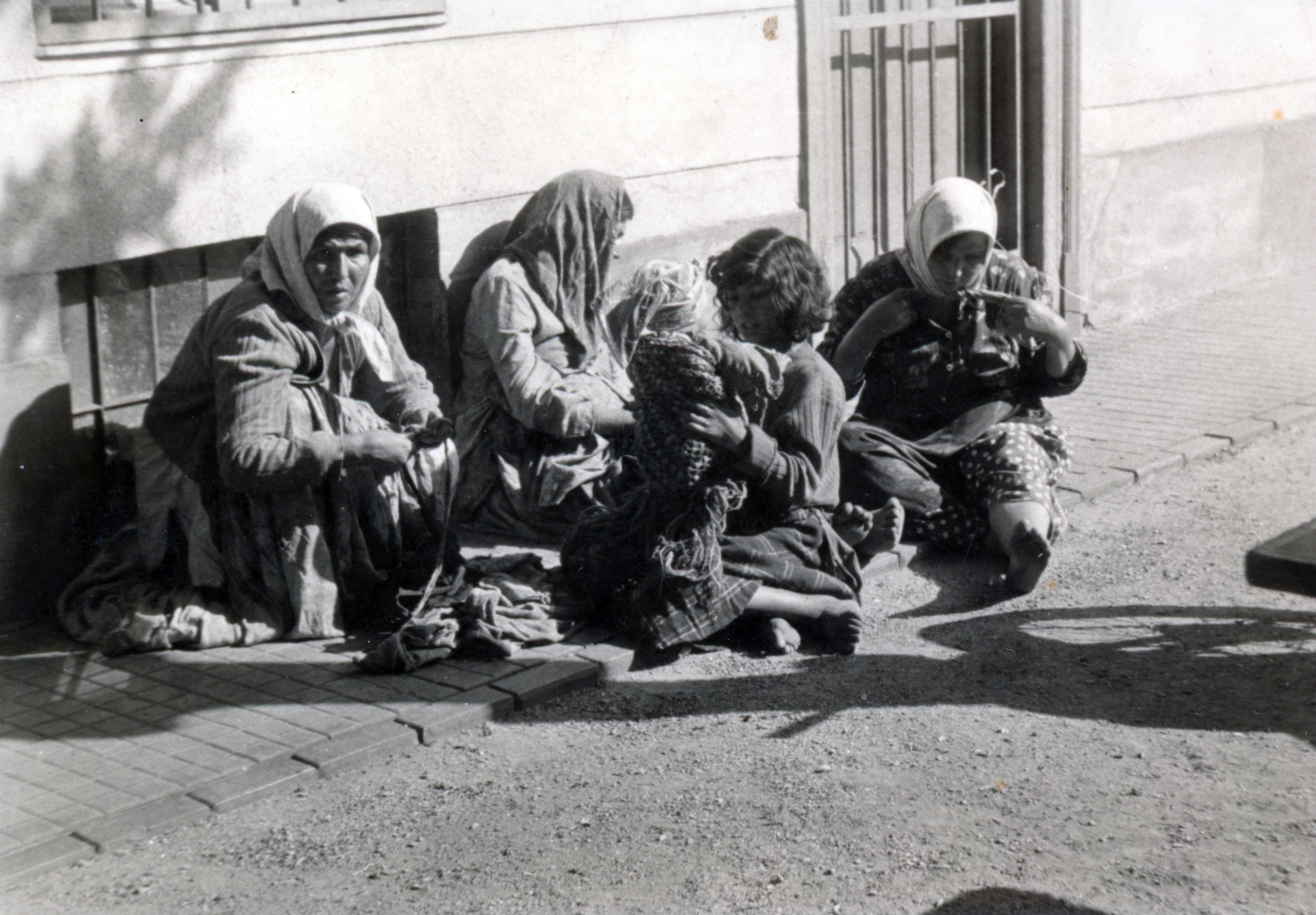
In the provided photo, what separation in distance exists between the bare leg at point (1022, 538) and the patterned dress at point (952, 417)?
2.3 inches

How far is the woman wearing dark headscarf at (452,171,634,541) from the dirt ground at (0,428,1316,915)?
4.59 ft

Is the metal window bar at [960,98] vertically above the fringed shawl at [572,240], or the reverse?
the metal window bar at [960,98]

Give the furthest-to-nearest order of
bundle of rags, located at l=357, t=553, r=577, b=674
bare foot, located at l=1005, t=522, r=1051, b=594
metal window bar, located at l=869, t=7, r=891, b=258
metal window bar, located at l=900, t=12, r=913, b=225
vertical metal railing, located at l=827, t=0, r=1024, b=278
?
1. metal window bar, located at l=900, t=12, r=913, b=225
2. metal window bar, located at l=869, t=7, r=891, b=258
3. vertical metal railing, located at l=827, t=0, r=1024, b=278
4. bare foot, located at l=1005, t=522, r=1051, b=594
5. bundle of rags, located at l=357, t=553, r=577, b=674

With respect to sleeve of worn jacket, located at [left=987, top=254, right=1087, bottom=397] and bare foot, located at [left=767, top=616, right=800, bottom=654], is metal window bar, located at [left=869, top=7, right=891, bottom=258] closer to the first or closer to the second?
sleeve of worn jacket, located at [left=987, top=254, right=1087, bottom=397]

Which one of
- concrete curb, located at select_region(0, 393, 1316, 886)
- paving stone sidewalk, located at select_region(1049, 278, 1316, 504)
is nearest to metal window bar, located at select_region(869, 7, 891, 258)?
paving stone sidewalk, located at select_region(1049, 278, 1316, 504)

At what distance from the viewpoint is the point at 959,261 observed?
600 cm

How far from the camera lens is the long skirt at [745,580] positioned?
5.02 meters

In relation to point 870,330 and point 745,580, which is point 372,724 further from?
point 870,330

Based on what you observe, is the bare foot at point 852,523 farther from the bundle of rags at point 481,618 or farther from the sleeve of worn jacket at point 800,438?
the bundle of rags at point 481,618

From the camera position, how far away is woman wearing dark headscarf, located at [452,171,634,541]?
6.28m

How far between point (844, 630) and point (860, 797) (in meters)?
1.09

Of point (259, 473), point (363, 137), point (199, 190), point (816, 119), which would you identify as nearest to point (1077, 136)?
point (816, 119)

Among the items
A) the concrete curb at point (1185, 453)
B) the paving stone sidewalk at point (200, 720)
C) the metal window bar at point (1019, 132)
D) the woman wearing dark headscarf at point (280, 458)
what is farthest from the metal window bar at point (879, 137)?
the woman wearing dark headscarf at point (280, 458)

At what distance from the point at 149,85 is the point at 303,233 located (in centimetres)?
103
